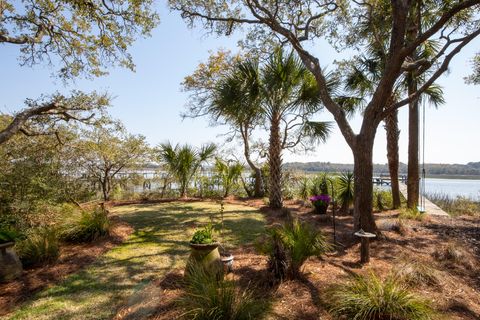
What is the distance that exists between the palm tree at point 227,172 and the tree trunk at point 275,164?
11.8 ft

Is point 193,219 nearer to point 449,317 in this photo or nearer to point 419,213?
point 449,317

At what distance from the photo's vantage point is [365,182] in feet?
18.0

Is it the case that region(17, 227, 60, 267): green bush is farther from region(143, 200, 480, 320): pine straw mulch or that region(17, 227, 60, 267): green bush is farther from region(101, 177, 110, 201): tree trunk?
region(101, 177, 110, 201): tree trunk

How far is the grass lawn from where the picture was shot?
327cm

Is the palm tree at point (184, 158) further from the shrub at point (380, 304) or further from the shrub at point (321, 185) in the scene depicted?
the shrub at point (380, 304)

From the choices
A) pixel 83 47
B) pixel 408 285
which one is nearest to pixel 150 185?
pixel 83 47

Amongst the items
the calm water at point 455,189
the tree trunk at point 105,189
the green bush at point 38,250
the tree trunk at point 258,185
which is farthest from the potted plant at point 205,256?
the calm water at point 455,189

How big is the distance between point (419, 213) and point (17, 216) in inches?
388

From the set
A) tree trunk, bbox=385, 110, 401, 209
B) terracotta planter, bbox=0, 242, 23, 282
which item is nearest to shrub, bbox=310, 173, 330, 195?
tree trunk, bbox=385, 110, 401, 209

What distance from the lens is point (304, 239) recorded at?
400cm

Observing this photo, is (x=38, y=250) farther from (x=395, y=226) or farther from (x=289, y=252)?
(x=395, y=226)

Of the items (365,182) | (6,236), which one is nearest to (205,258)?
(6,236)

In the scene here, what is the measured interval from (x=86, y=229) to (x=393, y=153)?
31.1 feet

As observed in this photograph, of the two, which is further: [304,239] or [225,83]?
[225,83]
